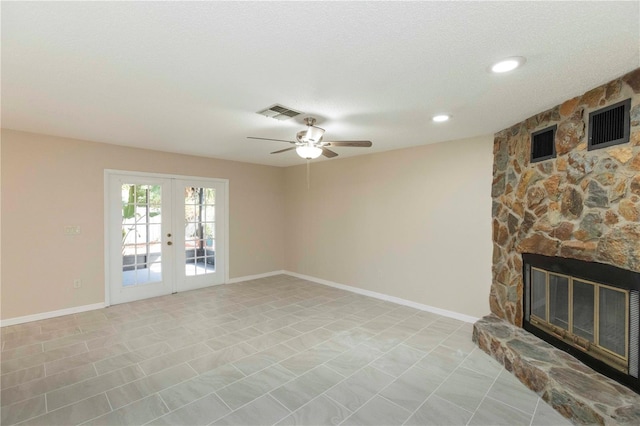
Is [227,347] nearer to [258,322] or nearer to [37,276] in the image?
[258,322]

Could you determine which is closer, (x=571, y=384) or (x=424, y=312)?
(x=571, y=384)

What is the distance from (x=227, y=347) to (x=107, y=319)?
2.06 m

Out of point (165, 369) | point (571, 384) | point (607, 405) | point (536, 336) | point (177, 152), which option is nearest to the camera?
point (607, 405)

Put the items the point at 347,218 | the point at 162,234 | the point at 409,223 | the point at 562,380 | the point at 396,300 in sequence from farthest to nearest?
the point at 347,218 < the point at 162,234 < the point at 396,300 < the point at 409,223 < the point at 562,380

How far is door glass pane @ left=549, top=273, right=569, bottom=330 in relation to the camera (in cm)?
274

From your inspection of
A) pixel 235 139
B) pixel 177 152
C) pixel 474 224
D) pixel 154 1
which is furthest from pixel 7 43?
pixel 474 224

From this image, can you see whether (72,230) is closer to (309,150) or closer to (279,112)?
(279,112)

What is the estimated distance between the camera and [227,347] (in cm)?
322

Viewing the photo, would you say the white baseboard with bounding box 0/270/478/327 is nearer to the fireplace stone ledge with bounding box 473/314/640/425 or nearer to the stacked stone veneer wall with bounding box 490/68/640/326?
the stacked stone veneer wall with bounding box 490/68/640/326

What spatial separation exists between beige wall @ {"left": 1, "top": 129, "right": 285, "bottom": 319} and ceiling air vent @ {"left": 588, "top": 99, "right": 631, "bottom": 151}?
5.64 meters

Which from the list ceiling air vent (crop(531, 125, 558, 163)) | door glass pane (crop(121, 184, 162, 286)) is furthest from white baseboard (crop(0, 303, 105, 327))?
ceiling air vent (crop(531, 125, 558, 163))

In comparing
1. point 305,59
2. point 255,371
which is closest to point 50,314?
point 255,371

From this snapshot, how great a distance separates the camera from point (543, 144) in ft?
Result: 9.90

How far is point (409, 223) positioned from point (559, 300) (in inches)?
84.6
